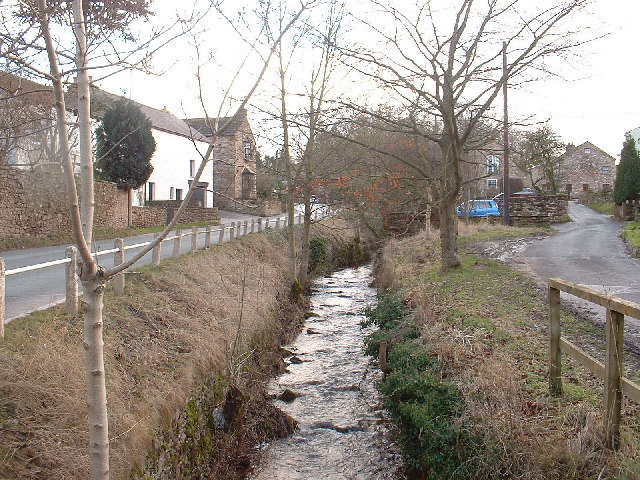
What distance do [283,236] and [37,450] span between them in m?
20.6

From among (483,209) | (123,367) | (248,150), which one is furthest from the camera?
(483,209)

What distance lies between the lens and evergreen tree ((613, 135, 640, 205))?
1367 inches

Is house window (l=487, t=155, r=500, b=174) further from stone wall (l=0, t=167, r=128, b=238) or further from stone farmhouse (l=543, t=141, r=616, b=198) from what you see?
stone farmhouse (l=543, t=141, r=616, b=198)

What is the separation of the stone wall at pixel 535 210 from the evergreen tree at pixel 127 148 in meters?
20.5

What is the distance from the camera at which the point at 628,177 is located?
1375 inches

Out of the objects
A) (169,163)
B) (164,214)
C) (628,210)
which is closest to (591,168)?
(628,210)

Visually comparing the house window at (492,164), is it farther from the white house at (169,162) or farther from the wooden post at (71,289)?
the white house at (169,162)

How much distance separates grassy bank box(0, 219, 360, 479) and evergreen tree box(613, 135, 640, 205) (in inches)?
1161

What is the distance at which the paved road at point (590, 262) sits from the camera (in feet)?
39.2

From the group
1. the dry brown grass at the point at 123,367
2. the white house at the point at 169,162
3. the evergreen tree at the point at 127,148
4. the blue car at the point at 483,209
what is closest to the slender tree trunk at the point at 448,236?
the dry brown grass at the point at 123,367

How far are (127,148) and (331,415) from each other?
23761 millimetres

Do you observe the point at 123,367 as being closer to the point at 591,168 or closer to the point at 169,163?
the point at 169,163

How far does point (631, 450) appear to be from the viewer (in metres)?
4.51

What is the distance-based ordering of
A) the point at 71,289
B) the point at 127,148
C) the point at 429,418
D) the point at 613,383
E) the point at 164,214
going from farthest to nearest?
the point at 164,214 < the point at 127,148 < the point at 71,289 < the point at 429,418 < the point at 613,383
